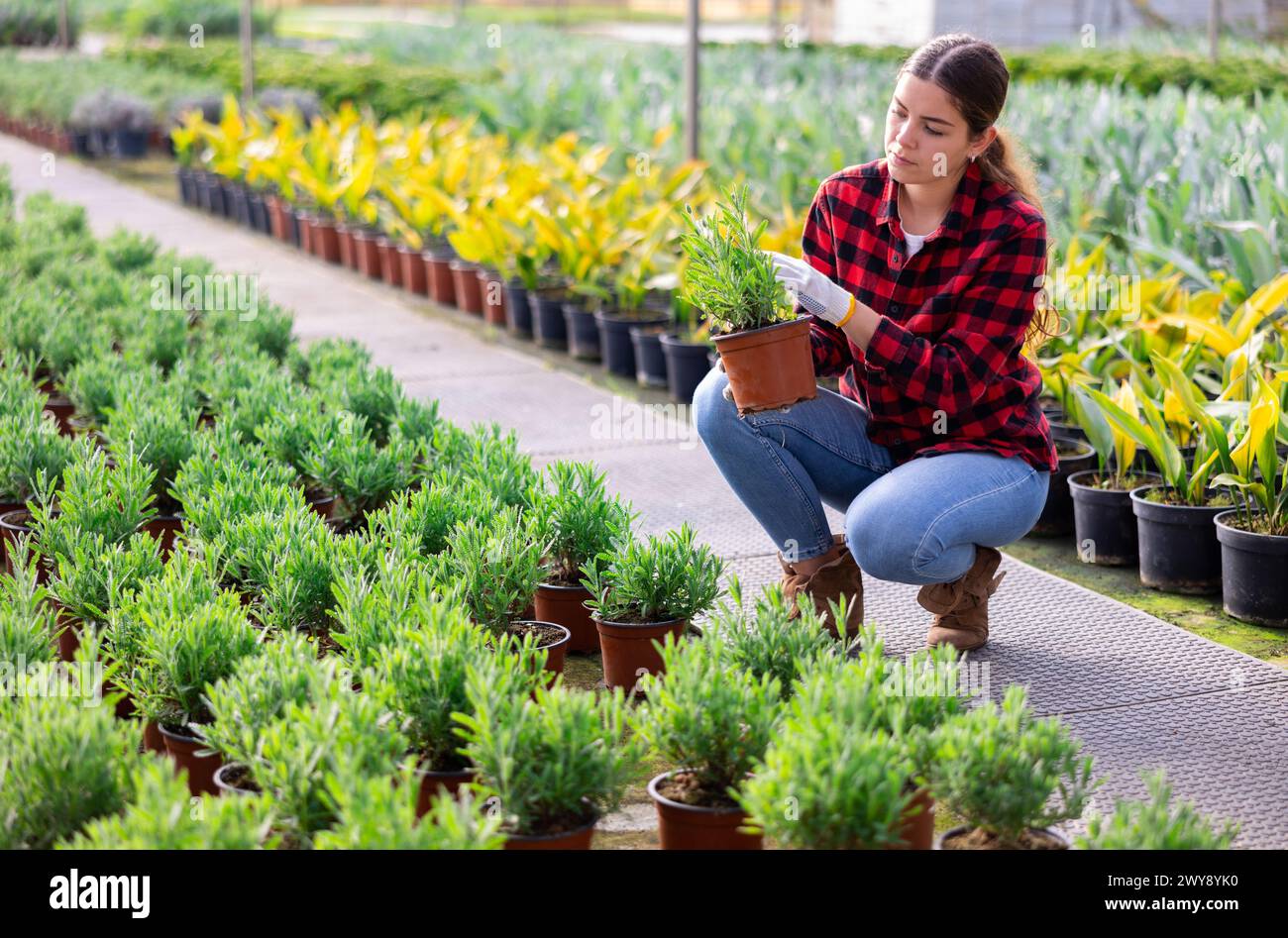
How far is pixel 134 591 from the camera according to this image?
3172 mm

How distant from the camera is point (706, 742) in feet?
7.88

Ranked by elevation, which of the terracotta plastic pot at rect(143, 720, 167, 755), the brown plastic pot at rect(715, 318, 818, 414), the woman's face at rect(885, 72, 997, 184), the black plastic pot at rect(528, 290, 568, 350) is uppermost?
the woman's face at rect(885, 72, 997, 184)

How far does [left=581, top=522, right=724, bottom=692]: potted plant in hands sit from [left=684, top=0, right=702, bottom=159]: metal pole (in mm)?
5004

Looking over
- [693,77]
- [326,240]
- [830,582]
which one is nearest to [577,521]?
[830,582]

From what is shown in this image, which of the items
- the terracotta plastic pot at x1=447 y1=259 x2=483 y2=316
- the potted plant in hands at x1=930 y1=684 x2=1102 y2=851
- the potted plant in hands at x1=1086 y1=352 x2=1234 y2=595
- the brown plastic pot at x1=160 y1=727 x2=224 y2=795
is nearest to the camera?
the potted plant in hands at x1=930 y1=684 x2=1102 y2=851

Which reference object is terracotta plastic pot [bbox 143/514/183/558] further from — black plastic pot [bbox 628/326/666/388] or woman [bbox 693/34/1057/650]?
black plastic pot [bbox 628/326/666/388]

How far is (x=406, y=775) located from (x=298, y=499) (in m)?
1.46

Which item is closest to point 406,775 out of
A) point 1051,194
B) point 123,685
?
point 123,685

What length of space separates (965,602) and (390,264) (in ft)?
19.7

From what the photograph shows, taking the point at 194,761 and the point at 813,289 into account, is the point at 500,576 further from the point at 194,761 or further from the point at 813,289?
the point at 813,289

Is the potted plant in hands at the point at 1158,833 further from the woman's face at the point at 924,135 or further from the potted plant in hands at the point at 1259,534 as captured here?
the potted plant in hands at the point at 1259,534

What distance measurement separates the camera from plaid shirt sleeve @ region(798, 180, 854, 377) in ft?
11.5

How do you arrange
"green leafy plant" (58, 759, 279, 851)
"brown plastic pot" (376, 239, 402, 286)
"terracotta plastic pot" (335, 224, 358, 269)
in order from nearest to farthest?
"green leafy plant" (58, 759, 279, 851) → "brown plastic pot" (376, 239, 402, 286) → "terracotta plastic pot" (335, 224, 358, 269)

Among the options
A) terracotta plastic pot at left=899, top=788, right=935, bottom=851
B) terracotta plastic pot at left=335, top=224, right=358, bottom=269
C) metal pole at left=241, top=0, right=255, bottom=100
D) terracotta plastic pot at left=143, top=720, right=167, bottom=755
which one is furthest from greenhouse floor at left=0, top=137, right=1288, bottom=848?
metal pole at left=241, top=0, right=255, bottom=100
